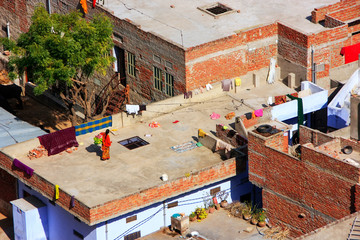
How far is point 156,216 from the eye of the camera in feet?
155

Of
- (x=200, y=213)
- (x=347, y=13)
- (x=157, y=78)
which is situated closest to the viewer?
(x=200, y=213)

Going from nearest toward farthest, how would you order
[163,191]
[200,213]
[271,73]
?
[163,191] → [200,213] → [271,73]

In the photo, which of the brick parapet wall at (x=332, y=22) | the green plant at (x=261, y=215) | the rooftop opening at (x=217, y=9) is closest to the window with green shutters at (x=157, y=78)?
the rooftop opening at (x=217, y=9)

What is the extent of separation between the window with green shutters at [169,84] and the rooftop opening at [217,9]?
568 cm

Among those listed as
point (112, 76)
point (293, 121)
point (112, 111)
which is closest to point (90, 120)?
point (112, 111)

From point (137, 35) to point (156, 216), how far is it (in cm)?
1583

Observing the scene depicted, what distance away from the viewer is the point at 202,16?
60406 mm

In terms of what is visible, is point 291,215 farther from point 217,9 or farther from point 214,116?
point 217,9

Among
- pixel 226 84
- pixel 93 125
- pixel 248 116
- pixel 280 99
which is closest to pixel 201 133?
pixel 248 116

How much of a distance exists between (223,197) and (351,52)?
48.9ft

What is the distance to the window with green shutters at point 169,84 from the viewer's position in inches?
2269

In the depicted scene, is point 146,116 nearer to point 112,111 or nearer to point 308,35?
point 112,111

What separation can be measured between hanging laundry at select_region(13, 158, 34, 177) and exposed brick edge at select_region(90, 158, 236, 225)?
17.8 ft

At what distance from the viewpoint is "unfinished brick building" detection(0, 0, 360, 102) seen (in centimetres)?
5662
